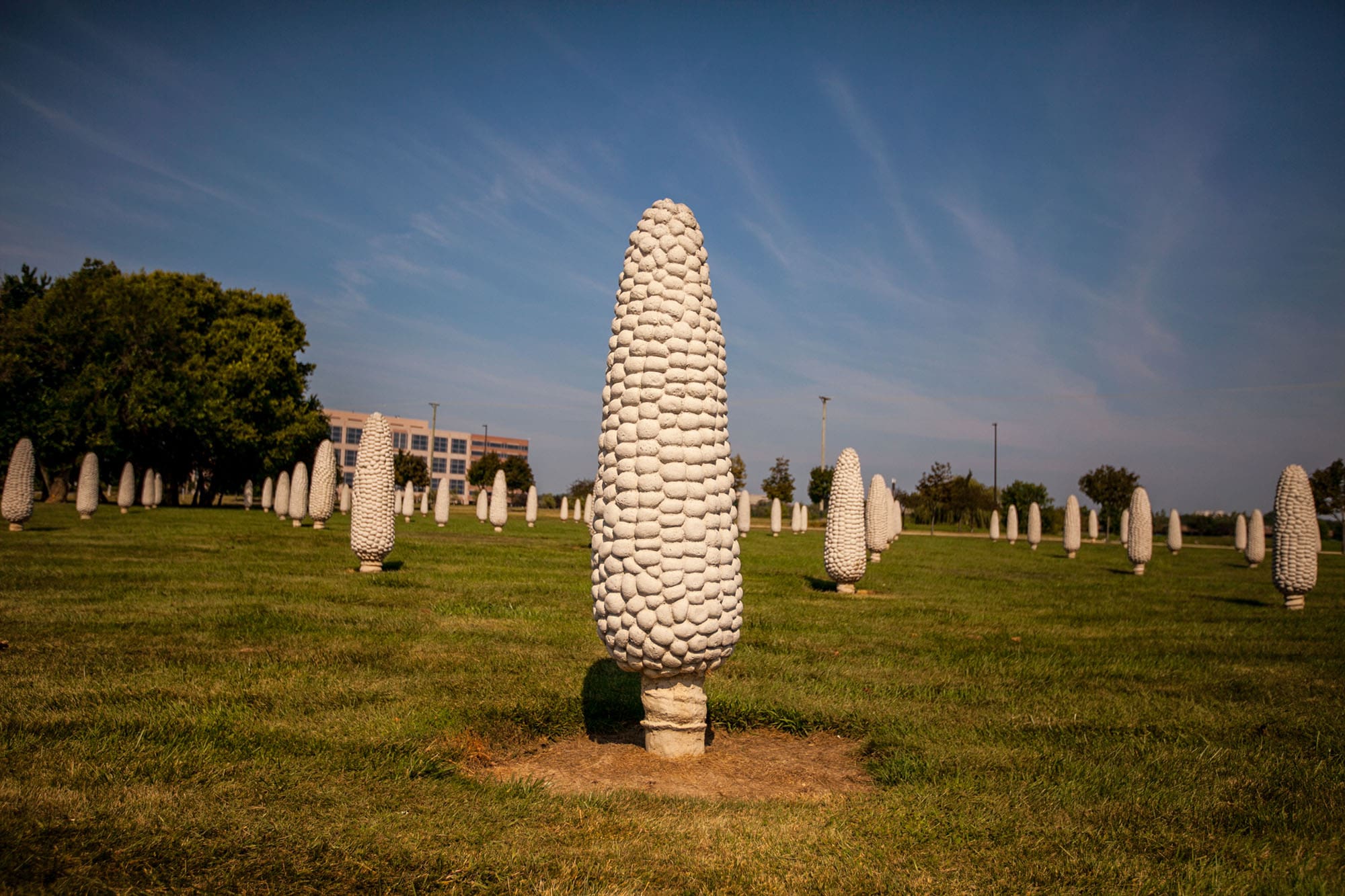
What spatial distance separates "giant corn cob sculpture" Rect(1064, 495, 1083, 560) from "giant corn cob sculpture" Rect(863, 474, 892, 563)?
1012 centimetres

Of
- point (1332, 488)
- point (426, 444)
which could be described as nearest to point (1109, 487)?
point (1332, 488)

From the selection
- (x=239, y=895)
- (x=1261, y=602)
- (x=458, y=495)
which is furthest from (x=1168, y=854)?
(x=458, y=495)

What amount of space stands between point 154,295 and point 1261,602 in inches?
1803

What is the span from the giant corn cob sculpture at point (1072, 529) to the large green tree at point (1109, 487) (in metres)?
24.5

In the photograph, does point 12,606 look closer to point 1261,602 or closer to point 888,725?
point 888,725

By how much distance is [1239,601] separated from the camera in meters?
15.2

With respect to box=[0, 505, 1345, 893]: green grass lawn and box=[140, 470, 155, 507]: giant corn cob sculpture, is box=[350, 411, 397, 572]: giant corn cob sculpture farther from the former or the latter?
box=[140, 470, 155, 507]: giant corn cob sculpture

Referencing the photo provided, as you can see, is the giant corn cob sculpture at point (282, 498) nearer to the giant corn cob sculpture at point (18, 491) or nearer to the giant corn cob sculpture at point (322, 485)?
the giant corn cob sculpture at point (322, 485)

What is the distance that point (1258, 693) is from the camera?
7008mm

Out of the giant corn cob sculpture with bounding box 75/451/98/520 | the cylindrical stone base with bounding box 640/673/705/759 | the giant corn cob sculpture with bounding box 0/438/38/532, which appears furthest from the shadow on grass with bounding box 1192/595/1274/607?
the giant corn cob sculpture with bounding box 75/451/98/520

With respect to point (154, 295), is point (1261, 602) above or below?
below

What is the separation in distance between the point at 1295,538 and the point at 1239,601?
2.19 meters

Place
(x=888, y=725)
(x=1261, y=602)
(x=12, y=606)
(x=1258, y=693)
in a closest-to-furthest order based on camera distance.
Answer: (x=888, y=725) → (x=1258, y=693) → (x=12, y=606) → (x=1261, y=602)

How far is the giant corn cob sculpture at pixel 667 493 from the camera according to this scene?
179 inches
